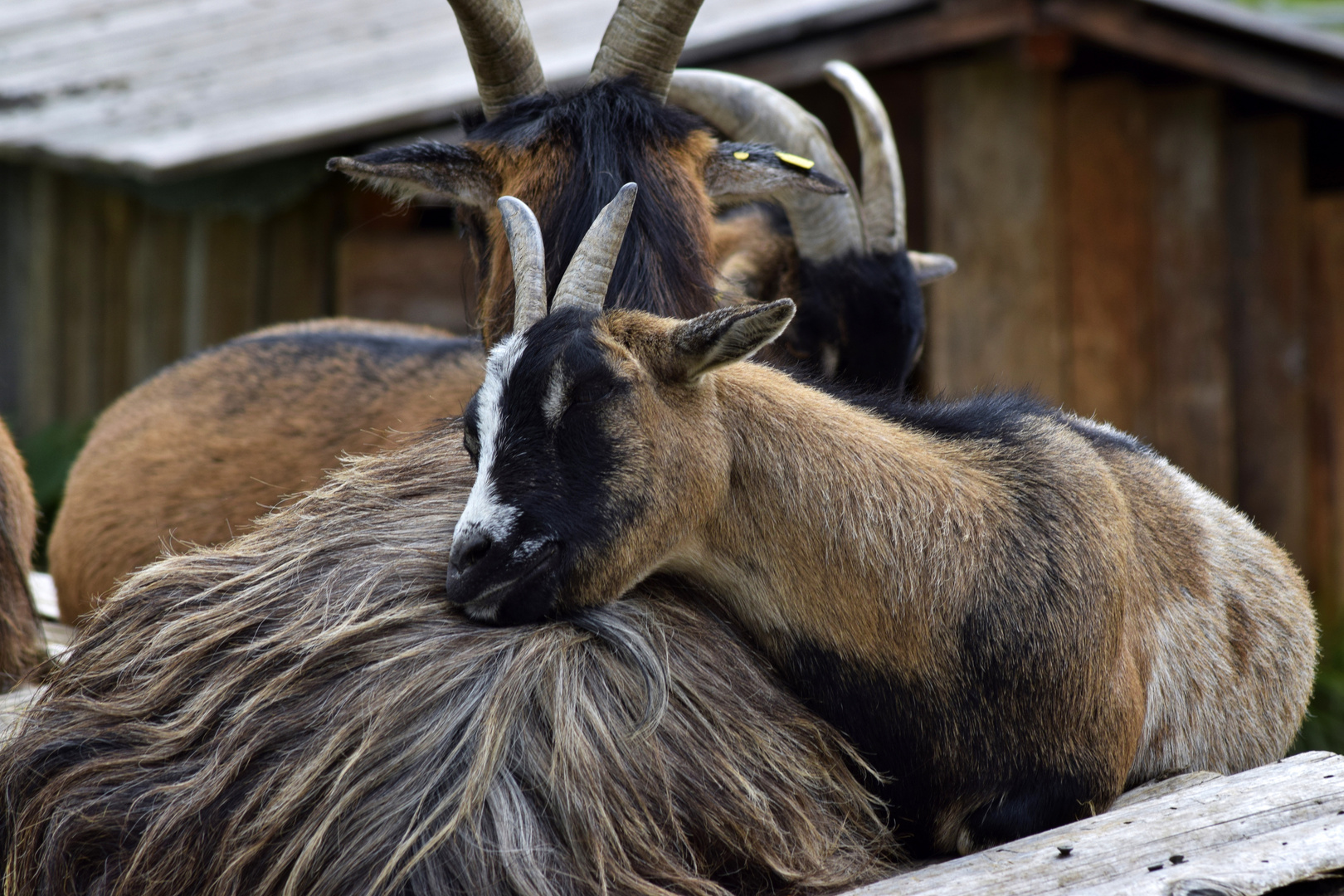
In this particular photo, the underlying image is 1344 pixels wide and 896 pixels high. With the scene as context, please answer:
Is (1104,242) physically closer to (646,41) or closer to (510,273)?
(646,41)

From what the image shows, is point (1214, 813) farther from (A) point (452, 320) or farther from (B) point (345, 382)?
(A) point (452, 320)

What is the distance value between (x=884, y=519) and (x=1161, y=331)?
263 inches

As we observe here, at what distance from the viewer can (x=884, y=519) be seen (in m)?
2.98

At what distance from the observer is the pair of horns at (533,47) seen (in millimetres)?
3975

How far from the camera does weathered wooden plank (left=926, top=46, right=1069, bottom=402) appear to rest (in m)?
8.88

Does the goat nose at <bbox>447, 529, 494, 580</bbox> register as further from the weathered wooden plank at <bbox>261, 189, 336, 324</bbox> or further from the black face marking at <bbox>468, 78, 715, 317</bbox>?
the weathered wooden plank at <bbox>261, 189, 336, 324</bbox>

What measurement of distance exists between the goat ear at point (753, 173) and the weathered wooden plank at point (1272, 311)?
19.4 ft

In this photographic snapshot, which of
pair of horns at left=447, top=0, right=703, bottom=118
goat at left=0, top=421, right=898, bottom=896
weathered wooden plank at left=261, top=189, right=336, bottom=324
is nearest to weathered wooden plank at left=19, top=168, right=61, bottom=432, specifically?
weathered wooden plank at left=261, top=189, right=336, bottom=324

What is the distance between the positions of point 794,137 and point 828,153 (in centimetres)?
16

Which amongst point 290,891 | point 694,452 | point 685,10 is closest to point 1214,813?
point 694,452

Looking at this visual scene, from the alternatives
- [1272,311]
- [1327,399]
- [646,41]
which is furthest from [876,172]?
[1327,399]

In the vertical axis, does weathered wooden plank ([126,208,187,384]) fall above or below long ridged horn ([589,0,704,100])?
below

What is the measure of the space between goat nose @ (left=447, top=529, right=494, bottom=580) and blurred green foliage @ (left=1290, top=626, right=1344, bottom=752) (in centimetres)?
682

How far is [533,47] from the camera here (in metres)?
4.13
